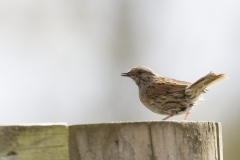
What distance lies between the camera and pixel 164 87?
6961 millimetres

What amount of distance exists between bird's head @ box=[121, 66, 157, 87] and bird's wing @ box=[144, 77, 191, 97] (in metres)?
0.36

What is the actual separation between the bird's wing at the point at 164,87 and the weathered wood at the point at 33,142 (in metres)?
4.64

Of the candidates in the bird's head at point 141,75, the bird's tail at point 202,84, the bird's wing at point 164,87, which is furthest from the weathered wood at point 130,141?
the bird's head at point 141,75

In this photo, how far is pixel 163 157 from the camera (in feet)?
9.96

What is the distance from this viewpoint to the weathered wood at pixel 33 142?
206 cm

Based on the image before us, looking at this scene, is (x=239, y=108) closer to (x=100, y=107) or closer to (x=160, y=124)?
(x=100, y=107)

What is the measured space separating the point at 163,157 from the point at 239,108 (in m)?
11.3

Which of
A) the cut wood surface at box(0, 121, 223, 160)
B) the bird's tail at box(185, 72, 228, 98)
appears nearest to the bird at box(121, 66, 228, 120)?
the bird's tail at box(185, 72, 228, 98)

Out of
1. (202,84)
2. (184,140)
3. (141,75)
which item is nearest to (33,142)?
(184,140)

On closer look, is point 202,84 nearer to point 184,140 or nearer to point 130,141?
point 184,140

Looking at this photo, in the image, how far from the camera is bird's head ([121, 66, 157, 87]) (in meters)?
7.76

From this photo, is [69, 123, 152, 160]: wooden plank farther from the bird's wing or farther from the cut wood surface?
the bird's wing

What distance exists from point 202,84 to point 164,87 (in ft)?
2.44

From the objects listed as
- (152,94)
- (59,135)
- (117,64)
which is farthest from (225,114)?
(59,135)
